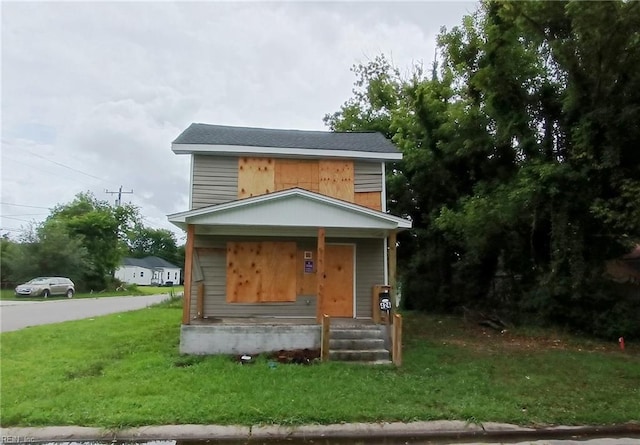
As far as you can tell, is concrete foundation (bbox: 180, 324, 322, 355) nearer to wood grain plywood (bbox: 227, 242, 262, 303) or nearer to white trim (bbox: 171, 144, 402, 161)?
wood grain plywood (bbox: 227, 242, 262, 303)

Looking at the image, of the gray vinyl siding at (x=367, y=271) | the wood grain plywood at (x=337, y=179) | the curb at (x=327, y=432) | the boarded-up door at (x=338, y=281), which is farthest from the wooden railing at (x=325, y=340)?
the wood grain plywood at (x=337, y=179)

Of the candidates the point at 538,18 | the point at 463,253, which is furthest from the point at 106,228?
the point at 538,18

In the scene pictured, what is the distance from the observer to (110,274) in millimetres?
37781

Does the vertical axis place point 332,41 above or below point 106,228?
above

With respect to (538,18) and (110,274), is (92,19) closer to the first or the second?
(538,18)

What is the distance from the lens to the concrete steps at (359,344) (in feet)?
28.0

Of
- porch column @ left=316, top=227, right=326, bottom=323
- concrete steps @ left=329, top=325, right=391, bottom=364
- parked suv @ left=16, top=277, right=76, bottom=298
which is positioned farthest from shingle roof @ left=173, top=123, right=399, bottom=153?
parked suv @ left=16, top=277, right=76, bottom=298

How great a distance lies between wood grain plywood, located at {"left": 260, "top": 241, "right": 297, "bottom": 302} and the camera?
10.8 m

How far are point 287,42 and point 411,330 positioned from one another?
8985 millimetres

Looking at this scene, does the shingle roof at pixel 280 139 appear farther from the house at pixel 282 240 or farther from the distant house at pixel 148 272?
the distant house at pixel 148 272

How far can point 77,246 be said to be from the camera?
108 feet

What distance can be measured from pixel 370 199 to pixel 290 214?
3105mm

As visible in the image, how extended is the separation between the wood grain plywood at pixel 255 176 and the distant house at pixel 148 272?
59.8 metres

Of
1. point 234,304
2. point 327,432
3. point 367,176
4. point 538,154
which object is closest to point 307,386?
point 327,432
